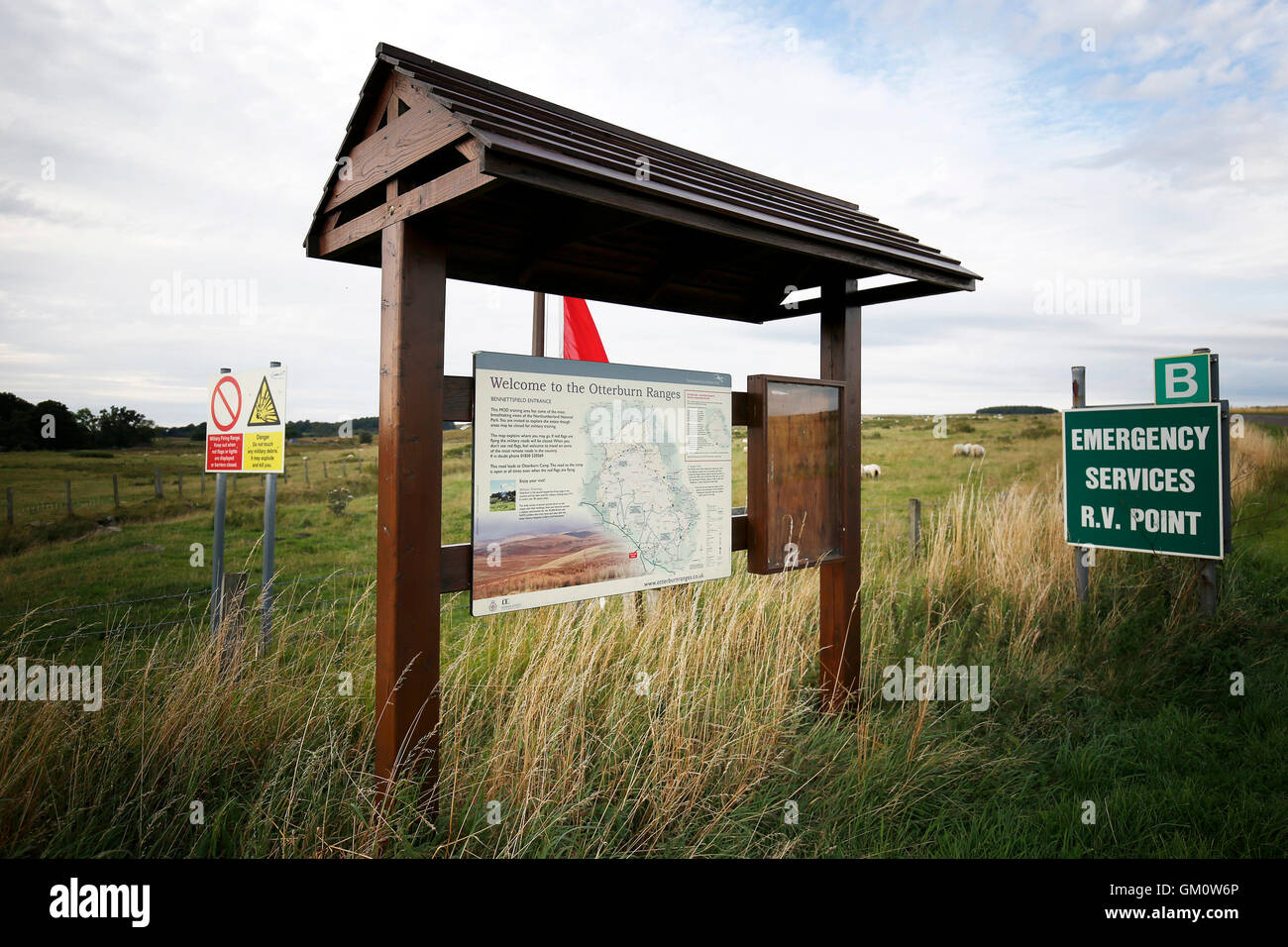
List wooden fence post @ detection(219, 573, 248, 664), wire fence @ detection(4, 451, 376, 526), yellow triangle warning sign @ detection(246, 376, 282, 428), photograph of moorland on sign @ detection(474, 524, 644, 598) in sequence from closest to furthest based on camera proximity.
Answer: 1. photograph of moorland on sign @ detection(474, 524, 644, 598)
2. wooden fence post @ detection(219, 573, 248, 664)
3. yellow triangle warning sign @ detection(246, 376, 282, 428)
4. wire fence @ detection(4, 451, 376, 526)

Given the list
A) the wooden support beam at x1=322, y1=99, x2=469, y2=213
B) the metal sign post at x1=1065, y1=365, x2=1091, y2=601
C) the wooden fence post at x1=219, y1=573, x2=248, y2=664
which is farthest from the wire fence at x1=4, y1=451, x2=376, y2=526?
the metal sign post at x1=1065, y1=365, x2=1091, y2=601

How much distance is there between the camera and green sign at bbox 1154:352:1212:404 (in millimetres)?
5934

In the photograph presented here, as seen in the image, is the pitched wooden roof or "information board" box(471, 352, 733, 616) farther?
"information board" box(471, 352, 733, 616)

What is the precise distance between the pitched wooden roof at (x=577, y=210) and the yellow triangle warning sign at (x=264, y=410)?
9.60 feet

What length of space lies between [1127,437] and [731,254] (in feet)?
14.7

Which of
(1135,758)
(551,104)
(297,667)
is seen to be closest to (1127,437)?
(1135,758)

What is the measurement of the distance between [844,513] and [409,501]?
2.96 metres

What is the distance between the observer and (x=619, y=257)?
428 centimetres

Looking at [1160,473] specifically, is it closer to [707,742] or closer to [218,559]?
[707,742]

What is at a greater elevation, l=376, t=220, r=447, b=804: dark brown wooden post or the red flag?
the red flag

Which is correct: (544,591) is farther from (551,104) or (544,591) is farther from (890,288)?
(890,288)

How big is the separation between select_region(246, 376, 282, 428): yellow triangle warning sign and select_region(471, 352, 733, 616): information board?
12.5ft

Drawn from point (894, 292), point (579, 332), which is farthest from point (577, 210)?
point (579, 332)

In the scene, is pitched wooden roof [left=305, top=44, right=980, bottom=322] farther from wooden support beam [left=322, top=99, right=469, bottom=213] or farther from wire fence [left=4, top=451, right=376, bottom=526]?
wire fence [left=4, top=451, right=376, bottom=526]
